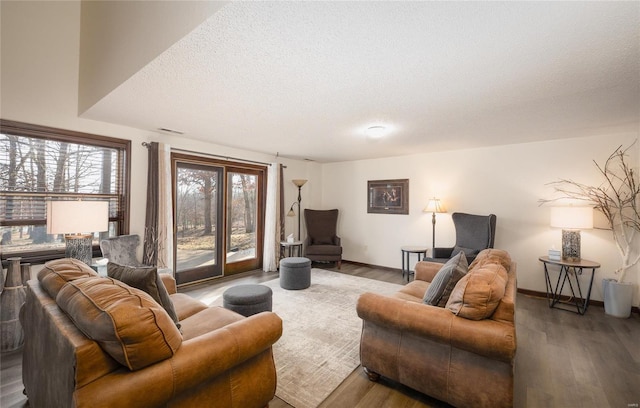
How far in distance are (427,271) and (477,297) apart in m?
1.58

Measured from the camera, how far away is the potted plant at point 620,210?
3.27 metres

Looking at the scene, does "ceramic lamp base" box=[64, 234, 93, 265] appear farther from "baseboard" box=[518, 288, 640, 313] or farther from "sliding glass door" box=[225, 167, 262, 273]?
"baseboard" box=[518, 288, 640, 313]

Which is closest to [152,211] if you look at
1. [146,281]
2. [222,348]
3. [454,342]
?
[146,281]

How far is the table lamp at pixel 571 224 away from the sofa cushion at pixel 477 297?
7.99ft

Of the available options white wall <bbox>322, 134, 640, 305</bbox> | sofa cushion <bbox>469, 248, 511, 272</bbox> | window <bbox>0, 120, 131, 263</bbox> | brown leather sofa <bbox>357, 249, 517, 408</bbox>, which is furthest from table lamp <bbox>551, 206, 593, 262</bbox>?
window <bbox>0, 120, 131, 263</bbox>

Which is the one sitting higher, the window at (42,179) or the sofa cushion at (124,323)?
the window at (42,179)

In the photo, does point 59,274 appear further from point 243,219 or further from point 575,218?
point 575,218

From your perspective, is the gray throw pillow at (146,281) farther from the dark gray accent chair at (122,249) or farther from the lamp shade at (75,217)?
the dark gray accent chair at (122,249)

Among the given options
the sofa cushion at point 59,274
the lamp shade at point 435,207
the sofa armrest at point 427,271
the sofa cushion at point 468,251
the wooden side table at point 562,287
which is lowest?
the wooden side table at point 562,287

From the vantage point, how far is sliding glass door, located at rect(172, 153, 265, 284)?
4.27 m

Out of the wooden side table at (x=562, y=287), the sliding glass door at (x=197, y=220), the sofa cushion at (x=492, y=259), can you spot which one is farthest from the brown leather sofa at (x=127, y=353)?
the wooden side table at (x=562, y=287)

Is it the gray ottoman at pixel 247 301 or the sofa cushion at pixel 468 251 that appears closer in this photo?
the gray ottoman at pixel 247 301

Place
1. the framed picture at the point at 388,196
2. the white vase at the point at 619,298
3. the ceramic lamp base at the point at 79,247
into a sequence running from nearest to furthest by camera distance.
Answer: the ceramic lamp base at the point at 79,247 < the white vase at the point at 619,298 < the framed picture at the point at 388,196

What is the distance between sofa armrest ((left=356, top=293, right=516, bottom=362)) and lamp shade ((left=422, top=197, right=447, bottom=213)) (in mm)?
3086
